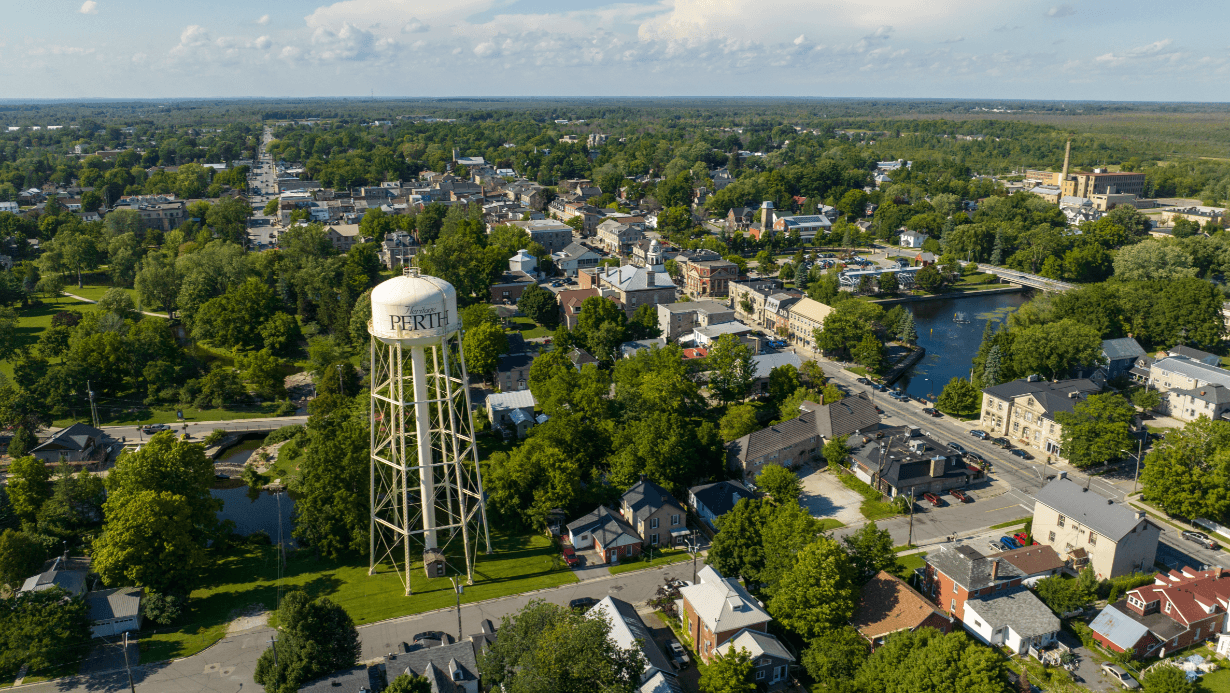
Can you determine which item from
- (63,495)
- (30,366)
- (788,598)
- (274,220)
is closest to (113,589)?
(63,495)

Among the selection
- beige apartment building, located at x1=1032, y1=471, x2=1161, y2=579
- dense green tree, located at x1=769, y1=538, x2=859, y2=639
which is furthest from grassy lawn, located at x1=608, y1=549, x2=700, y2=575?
beige apartment building, located at x1=1032, y1=471, x2=1161, y2=579

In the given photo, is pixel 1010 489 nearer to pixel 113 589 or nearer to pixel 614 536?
pixel 614 536

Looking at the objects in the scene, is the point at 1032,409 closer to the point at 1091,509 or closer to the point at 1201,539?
the point at 1201,539

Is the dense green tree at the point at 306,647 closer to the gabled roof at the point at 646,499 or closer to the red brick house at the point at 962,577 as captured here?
the gabled roof at the point at 646,499

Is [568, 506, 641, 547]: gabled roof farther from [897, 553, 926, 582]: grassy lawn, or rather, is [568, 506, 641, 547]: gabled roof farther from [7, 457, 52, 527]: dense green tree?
[7, 457, 52, 527]: dense green tree

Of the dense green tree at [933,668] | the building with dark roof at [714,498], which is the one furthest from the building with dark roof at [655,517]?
the dense green tree at [933,668]
